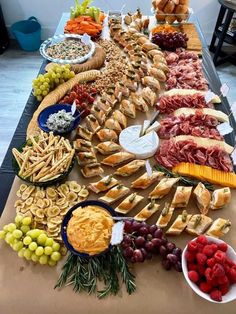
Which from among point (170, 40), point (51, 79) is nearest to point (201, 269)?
point (51, 79)

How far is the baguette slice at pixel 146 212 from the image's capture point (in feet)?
4.89

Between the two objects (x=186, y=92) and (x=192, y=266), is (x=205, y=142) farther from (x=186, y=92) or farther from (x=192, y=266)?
(x=192, y=266)

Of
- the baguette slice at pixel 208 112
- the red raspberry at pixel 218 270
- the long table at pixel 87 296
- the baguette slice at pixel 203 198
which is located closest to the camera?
the red raspberry at pixel 218 270

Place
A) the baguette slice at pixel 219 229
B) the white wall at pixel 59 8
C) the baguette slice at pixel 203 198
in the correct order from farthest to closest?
the white wall at pixel 59 8, the baguette slice at pixel 203 198, the baguette slice at pixel 219 229

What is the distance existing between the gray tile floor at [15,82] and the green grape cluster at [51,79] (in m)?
0.75

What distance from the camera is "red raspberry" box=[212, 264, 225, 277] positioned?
1129 mm

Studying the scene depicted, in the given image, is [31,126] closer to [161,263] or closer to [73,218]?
[73,218]

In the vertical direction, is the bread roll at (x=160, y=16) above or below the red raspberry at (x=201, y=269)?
below

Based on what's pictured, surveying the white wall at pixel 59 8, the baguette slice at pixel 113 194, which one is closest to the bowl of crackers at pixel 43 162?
the baguette slice at pixel 113 194

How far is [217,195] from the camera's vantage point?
1.56 meters

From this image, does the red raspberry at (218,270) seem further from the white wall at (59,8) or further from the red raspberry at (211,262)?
A: the white wall at (59,8)

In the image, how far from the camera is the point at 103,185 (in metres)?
1.61

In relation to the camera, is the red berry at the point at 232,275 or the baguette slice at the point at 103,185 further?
the baguette slice at the point at 103,185

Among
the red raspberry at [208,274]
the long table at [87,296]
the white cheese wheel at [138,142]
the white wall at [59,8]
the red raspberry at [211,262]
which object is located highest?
the red raspberry at [211,262]
